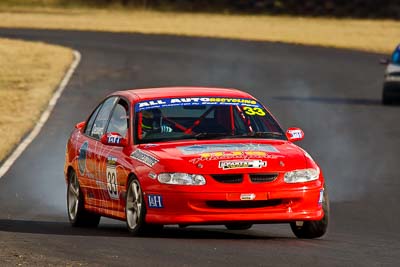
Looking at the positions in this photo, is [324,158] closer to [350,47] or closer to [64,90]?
[64,90]

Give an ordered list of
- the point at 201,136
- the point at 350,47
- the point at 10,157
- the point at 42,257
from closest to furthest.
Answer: the point at 42,257, the point at 201,136, the point at 10,157, the point at 350,47

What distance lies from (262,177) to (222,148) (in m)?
0.53

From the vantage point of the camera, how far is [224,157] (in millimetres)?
11945

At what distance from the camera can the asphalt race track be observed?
10.9 metres

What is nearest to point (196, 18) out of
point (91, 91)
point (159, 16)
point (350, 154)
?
point (159, 16)

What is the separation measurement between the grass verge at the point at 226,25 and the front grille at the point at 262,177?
36.8 metres

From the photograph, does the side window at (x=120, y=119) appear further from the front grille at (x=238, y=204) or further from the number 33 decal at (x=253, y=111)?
the front grille at (x=238, y=204)

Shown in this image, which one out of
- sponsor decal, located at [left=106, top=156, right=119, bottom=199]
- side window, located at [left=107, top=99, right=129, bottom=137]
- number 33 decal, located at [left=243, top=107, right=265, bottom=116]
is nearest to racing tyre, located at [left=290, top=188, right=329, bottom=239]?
number 33 decal, located at [left=243, top=107, right=265, bottom=116]

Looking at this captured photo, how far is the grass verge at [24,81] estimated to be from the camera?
87.5 feet

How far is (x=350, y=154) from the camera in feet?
74.0

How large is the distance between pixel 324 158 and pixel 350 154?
2.06 ft

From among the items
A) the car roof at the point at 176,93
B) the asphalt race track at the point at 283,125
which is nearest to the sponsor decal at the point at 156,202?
the asphalt race track at the point at 283,125

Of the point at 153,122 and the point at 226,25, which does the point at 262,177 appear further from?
the point at 226,25

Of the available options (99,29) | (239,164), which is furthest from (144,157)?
(99,29)
